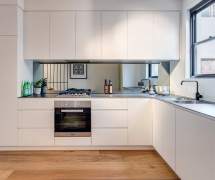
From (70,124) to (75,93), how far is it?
54 centimetres

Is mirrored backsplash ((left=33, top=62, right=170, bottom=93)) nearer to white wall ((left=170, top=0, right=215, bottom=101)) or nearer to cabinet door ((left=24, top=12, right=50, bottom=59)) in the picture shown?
white wall ((left=170, top=0, right=215, bottom=101))

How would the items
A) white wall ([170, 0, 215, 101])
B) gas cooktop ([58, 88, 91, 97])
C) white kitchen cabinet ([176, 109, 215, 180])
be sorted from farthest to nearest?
1. gas cooktop ([58, 88, 91, 97])
2. white wall ([170, 0, 215, 101])
3. white kitchen cabinet ([176, 109, 215, 180])

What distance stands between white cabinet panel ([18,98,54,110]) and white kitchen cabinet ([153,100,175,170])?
5.07 ft

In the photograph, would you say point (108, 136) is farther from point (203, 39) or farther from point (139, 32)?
point (203, 39)

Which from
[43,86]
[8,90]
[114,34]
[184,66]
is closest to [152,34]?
[114,34]

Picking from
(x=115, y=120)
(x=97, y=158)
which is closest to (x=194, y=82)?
(x=115, y=120)

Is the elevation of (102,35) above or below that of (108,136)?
above

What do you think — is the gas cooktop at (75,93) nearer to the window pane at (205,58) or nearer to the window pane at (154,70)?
the window pane at (154,70)

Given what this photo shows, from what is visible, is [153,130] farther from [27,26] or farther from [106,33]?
[27,26]

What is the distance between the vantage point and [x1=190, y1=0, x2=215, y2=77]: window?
369 centimetres

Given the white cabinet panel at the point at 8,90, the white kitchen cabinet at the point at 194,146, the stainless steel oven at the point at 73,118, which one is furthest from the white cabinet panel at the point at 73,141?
the white kitchen cabinet at the point at 194,146

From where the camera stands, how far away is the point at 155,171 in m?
3.47

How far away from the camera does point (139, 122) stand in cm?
441

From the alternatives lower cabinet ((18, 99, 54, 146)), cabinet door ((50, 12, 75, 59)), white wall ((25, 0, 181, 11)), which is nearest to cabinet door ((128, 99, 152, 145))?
lower cabinet ((18, 99, 54, 146))
